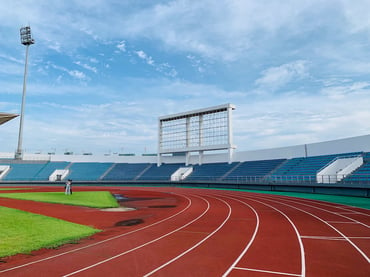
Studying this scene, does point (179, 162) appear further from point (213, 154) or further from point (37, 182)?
point (37, 182)

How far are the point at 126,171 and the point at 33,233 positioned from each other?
4767 centimetres

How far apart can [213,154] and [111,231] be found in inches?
1609

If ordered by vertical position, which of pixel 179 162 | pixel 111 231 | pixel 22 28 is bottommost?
pixel 111 231

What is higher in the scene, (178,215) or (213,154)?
(213,154)

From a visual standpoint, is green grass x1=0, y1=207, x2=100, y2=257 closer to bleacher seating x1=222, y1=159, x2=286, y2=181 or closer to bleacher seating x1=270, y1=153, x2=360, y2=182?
bleacher seating x1=270, y1=153, x2=360, y2=182

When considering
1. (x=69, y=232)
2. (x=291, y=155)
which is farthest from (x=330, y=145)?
(x=69, y=232)

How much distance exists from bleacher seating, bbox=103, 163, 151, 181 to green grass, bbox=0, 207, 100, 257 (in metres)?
40.9

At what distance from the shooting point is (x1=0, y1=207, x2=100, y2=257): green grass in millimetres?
8252

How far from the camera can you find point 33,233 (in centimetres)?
981

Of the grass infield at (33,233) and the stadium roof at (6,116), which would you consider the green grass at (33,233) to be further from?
the stadium roof at (6,116)

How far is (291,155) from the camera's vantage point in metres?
40.3

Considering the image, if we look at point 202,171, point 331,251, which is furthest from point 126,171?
point 331,251

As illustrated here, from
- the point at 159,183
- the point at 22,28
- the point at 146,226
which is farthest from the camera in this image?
the point at 22,28

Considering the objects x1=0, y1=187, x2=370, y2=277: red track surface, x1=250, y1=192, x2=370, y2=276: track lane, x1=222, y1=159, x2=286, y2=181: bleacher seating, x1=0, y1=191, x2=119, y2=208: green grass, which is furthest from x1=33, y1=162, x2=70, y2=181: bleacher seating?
x1=250, y1=192, x2=370, y2=276: track lane
